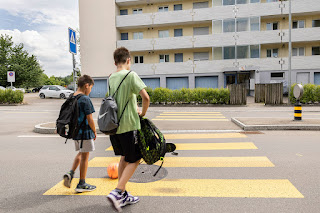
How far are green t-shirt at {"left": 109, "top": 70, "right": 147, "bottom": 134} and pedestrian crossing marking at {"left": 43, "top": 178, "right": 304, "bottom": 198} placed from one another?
108 centimetres

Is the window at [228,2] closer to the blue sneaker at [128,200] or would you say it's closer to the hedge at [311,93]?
the hedge at [311,93]

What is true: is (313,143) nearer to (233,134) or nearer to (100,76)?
(233,134)

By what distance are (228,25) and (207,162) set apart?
90.4 ft

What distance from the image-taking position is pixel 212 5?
30.1m

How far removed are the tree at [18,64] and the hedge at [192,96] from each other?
108ft

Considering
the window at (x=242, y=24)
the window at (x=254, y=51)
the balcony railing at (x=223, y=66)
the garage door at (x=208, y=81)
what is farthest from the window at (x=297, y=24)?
the garage door at (x=208, y=81)

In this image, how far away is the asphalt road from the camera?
10.2 feet

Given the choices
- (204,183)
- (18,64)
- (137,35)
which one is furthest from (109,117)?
(18,64)

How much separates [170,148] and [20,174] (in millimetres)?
2823

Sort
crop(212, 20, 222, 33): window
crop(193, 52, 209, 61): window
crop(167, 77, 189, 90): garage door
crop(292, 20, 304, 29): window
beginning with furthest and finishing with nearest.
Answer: crop(193, 52, 209, 61): window, crop(167, 77, 189, 90): garage door, crop(212, 20, 222, 33): window, crop(292, 20, 304, 29): window

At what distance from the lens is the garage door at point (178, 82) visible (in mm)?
31344

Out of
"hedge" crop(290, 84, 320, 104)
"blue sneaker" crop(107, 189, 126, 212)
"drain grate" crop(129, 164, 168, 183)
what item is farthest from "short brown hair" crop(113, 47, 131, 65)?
"hedge" crop(290, 84, 320, 104)

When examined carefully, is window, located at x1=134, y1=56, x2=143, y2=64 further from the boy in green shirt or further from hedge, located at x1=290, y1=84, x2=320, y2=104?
the boy in green shirt

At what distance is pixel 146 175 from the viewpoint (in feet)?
13.9
